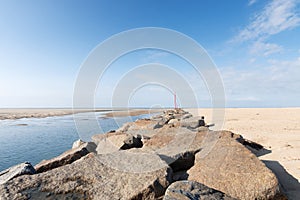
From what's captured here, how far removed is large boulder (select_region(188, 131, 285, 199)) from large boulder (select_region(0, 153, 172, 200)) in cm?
69

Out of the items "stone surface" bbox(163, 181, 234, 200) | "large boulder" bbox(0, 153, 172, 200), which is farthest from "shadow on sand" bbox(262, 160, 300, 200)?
"large boulder" bbox(0, 153, 172, 200)

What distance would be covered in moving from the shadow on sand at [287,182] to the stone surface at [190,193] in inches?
59.9

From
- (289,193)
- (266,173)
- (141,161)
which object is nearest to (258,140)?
(289,193)

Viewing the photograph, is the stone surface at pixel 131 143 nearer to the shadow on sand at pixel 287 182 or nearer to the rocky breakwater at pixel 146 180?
the rocky breakwater at pixel 146 180

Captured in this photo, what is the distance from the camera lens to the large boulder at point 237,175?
305cm

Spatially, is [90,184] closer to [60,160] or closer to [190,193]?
[190,193]

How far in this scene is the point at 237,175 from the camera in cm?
331

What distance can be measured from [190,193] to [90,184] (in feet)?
5.20

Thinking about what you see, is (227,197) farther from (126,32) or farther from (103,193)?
(126,32)

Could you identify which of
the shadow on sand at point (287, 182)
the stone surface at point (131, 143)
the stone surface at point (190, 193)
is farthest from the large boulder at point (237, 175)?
the stone surface at point (131, 143)

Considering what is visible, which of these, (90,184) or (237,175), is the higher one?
(237,175)

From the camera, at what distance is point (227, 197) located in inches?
111

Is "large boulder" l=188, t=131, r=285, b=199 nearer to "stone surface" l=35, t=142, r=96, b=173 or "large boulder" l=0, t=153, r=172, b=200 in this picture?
"large boulder" l=0, t=153, r=172, b=200

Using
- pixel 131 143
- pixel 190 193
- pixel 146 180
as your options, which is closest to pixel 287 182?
pixel 190 193
